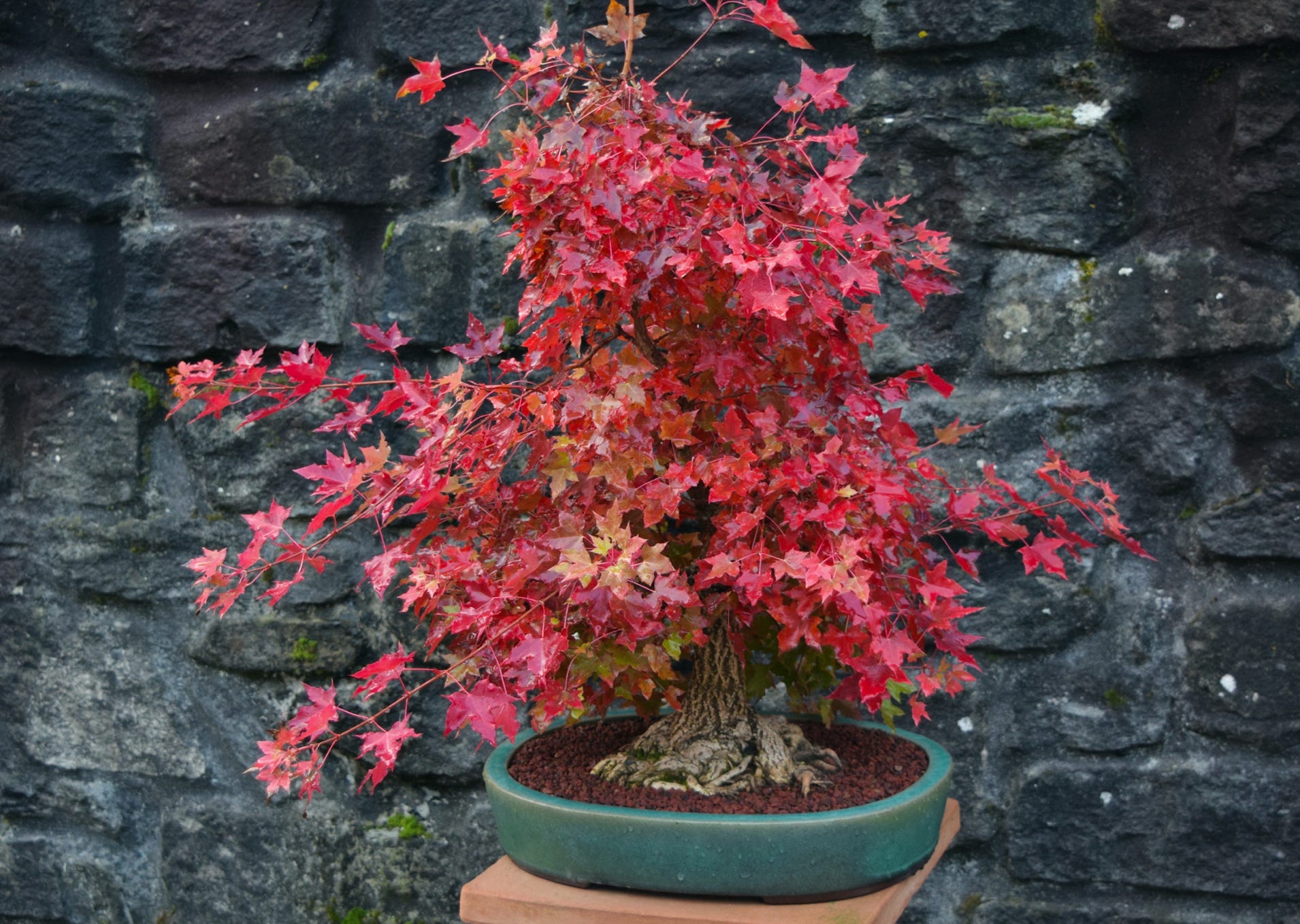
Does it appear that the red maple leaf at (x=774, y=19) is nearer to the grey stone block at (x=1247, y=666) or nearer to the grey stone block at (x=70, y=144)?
the grey stone block at (x=1247, y=666)

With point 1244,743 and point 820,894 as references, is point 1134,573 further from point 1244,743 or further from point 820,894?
point 820,894

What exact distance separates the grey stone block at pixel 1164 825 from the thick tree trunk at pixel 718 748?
15.8 inches

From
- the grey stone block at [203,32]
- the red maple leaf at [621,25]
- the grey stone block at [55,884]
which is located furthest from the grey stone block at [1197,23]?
the grey stone block at [55,884]

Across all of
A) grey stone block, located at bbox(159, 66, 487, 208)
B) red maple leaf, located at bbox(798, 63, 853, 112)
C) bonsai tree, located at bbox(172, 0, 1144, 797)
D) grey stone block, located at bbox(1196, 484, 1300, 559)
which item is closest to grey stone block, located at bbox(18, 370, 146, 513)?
grey stone block, located at bbox(159, 66, 487, 208)

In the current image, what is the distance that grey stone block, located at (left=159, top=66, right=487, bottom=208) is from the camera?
1.53 metres

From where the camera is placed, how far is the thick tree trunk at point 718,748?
112 centimetres

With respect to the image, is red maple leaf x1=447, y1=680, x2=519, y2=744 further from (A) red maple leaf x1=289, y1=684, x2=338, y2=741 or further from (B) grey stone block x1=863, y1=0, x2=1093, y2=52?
(B) grey stone block x1=863, y1=0, x2=1093, y2=52

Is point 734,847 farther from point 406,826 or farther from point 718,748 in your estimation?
point 406,826

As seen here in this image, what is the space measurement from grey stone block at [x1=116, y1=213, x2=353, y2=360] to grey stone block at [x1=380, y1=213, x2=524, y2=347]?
8cm

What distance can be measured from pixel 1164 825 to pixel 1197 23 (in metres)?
0.95

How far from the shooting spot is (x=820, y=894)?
3.31 feet

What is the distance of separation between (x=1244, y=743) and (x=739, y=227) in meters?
0.93

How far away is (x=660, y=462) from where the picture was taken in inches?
41.1

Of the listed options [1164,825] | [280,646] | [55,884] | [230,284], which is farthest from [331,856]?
[1164,825]
